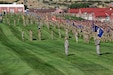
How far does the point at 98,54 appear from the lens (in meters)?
32.2

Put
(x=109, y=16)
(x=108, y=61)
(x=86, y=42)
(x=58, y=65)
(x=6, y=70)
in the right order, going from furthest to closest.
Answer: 1. (x=109, y=16)
2. (x=86, y=42)
3. (x=108, y=61)
4. (x=58, y=65)
5. (x=6, y=70)

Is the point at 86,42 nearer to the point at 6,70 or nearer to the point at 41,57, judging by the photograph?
the point at 41,57

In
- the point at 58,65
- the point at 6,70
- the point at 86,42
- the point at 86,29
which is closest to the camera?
the point at 6,70

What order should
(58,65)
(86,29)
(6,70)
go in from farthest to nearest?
1. (86,29)
2. (58,65)
3. (6,70)

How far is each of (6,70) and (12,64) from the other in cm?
256

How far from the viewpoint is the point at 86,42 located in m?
45.9

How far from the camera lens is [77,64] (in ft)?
87.6

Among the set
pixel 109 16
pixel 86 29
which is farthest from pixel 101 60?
A: pixel 109 16

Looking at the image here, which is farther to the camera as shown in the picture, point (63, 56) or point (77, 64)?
point (63, 56)

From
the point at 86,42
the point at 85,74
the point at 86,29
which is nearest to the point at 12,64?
the point at 85,74

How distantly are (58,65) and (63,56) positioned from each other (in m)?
5.44

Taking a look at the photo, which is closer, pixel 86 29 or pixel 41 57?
pixel 41 57

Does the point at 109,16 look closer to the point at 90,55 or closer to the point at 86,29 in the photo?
the point at 86,29

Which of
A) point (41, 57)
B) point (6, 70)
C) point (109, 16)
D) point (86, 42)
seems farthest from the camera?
point (109, 16)
